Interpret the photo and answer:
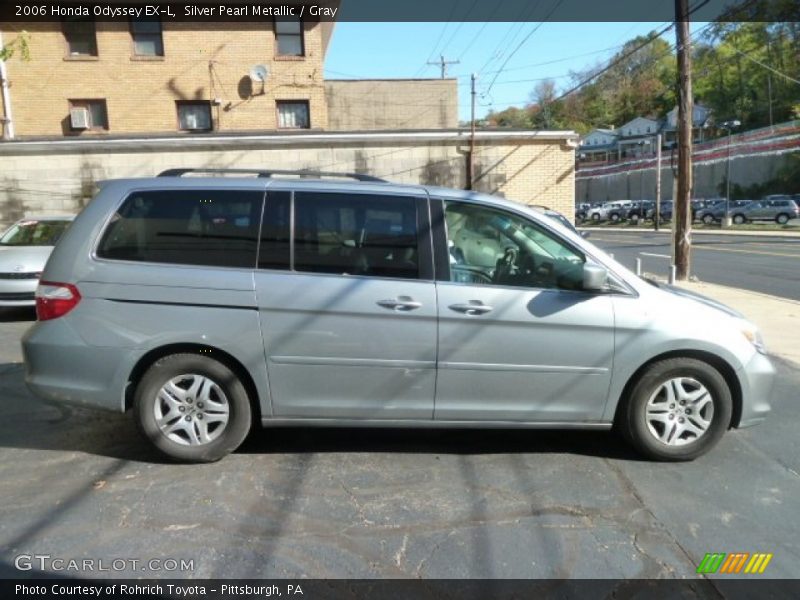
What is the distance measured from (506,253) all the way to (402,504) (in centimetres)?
174

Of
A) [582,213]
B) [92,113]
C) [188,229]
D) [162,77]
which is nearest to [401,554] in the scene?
[188,229]

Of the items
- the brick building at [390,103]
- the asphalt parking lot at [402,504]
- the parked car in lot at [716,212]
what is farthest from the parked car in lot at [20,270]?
the parked car in lot at [716,212]

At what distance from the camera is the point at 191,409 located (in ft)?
13.0

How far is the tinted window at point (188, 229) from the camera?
3.98 metres

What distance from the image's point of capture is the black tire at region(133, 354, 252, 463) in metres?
3.93

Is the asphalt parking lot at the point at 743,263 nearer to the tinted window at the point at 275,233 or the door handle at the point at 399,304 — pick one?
the door handle at the point at 399,304

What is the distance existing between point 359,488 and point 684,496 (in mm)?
1900

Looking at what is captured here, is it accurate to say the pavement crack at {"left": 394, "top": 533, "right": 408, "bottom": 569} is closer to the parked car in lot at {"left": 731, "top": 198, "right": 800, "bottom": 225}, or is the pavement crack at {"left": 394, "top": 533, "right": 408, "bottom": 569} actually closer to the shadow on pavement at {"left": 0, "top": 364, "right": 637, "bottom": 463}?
the shadow on pavement at {"left": 0, "top": 364, "right": 637, "bottom": 463}

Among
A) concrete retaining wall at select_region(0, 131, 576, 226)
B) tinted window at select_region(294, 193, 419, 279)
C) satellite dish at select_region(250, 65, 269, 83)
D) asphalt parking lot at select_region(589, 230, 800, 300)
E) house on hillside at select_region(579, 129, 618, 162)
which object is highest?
house on hillside at select_region(579, 129, 618, 162)

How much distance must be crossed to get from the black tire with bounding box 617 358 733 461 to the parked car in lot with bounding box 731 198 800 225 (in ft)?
149

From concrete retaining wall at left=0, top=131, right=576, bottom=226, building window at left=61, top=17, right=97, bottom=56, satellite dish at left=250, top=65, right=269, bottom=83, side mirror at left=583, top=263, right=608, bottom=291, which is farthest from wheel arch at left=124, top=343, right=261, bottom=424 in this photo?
building window at left=61, top=17, right=97, bottom=56

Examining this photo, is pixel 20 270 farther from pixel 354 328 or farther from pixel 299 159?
pixel 299 159

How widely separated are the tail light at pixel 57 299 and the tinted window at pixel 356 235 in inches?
55.3

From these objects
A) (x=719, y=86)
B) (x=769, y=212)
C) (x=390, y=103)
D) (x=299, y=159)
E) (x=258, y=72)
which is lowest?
(x=769, y=212)
